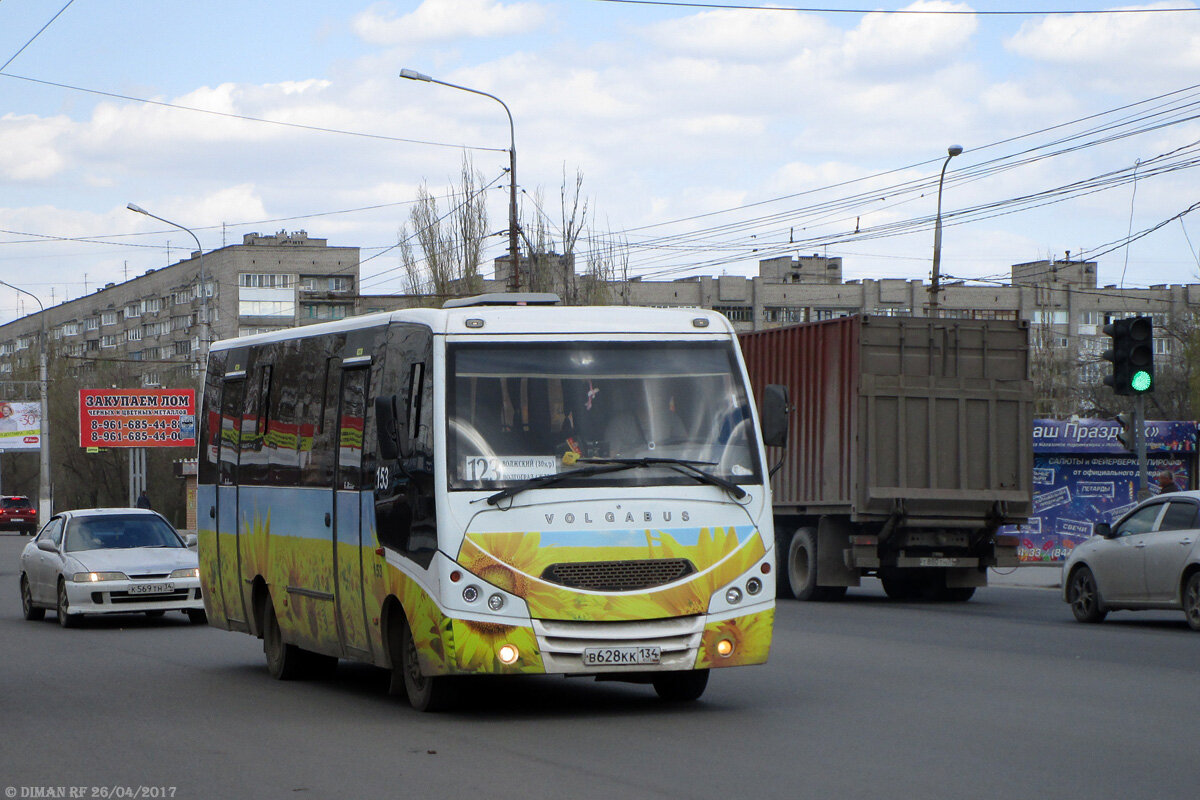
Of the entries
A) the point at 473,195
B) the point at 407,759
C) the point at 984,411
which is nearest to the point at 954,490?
the point at 984,411

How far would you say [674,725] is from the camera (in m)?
9.73

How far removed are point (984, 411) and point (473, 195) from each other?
2712cm

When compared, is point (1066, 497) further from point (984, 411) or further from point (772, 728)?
point (772, 728)

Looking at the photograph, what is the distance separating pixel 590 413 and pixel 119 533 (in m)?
12.1

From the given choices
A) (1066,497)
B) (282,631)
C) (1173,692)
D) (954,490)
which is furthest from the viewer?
(1066,497)

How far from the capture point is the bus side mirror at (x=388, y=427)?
1005 centimetres

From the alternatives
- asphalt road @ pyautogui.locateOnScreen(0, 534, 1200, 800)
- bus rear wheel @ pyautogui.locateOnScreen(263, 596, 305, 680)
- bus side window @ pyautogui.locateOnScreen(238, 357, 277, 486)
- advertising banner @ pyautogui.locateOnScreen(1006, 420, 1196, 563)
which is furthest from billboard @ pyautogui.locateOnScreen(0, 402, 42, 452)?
bus rear wheel @ pyautogui.locateOnScreen(263, 596, 305, 680)

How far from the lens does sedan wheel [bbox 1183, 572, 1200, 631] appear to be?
1678cm

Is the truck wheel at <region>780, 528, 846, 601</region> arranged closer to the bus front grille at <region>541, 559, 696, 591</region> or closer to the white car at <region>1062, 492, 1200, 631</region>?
the white car at <region>1062, 492, 1200, 631</region>

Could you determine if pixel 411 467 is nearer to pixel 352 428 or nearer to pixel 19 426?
pixel 352 428

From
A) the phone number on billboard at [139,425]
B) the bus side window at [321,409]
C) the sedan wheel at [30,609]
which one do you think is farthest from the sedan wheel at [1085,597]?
the phone number on billboard at [139,425]

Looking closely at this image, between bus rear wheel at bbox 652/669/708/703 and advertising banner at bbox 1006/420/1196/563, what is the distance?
1978 cm

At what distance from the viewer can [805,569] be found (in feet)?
75.1

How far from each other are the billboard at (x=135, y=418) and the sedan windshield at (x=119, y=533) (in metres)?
45.9
